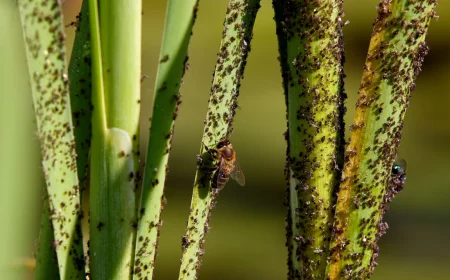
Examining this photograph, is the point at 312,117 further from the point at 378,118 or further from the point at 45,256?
the point at 45,256

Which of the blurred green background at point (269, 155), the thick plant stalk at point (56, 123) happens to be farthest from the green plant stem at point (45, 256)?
the blurred green background at point (269, 155)

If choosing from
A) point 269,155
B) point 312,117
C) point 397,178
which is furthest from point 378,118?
point 269,155

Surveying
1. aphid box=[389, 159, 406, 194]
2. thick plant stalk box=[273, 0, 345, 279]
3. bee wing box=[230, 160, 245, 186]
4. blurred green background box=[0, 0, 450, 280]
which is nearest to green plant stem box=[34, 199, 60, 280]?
thick plant stalk box=[273, 0, 345, 279]

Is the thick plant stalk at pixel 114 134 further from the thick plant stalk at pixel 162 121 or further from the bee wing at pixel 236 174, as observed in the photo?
the bee wing at pixel 236 174

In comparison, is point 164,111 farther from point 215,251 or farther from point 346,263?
point 215,251

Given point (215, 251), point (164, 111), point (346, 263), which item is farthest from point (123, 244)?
point (215, 251)

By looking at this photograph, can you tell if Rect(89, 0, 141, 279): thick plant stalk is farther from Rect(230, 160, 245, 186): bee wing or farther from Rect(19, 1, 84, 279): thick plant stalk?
Rect(230, 160, 245, 186): bee wing
